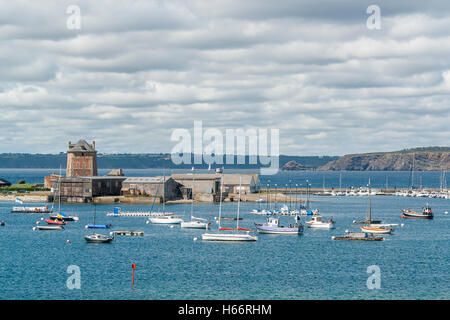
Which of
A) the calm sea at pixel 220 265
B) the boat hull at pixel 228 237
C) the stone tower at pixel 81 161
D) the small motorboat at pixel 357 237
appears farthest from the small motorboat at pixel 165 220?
the stone tower at pixel 81 161

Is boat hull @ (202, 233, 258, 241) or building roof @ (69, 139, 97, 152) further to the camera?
building roof @ (69, 139, 97, 152)

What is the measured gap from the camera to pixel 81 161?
16200 centimetres

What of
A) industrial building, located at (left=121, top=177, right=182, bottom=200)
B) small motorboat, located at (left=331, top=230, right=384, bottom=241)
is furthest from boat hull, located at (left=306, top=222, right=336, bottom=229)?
industrial building, located at (left=121, top=177, right=182, bottom=200)

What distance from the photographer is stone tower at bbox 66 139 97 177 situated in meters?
161

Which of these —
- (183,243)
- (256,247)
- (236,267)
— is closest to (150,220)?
(183,243)

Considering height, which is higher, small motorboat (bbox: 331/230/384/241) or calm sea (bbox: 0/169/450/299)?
small motorboat (bbox: 331/230/384/241)

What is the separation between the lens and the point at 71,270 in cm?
5753

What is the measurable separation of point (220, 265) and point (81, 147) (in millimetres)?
110011

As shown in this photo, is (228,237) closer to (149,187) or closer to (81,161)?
(149,187)

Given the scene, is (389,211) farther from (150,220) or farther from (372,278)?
(372,278)

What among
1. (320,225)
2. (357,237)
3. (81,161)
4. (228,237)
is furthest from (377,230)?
(81,161)

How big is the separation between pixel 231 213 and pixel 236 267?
2256 inches

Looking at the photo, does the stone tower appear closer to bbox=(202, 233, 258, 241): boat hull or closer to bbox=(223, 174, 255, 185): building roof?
bbox=(223, 174, 255, 185): building roof
